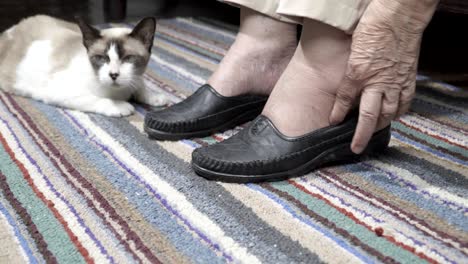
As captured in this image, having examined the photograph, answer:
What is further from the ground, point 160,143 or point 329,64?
point 329,64

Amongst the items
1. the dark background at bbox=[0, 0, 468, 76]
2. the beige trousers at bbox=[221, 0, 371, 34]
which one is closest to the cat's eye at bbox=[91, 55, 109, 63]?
the beige trousers at bbox=[221, 0, 371, 34]

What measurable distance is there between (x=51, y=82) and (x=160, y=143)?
390 mm

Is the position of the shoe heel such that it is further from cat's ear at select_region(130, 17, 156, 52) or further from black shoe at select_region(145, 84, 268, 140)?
cat's ear at select_region(130, 17, 156, 52)

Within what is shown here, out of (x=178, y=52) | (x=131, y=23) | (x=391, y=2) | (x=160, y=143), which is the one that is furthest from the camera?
(x=131, y=23)

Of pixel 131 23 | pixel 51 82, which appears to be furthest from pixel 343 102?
pixel 131 23

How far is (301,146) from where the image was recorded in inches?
29.1

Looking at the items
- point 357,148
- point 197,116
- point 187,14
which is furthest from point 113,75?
point 187,14

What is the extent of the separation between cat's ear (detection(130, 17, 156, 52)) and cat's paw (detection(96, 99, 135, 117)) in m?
0.16

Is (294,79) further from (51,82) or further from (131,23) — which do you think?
(131,23)

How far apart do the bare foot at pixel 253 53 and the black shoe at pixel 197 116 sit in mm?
21

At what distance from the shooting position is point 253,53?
0.90 metres

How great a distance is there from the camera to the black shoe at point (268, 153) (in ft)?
2.37

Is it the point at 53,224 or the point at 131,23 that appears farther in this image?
the point at 131,23

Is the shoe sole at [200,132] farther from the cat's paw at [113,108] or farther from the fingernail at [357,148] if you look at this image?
the fingernail at [357,148]
